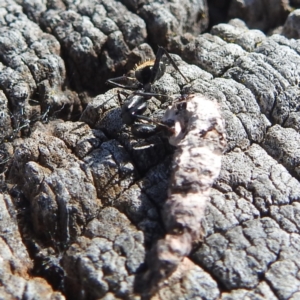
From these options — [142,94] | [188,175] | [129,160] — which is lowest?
[129,160]

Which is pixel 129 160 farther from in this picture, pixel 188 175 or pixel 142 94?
pixel 142 94

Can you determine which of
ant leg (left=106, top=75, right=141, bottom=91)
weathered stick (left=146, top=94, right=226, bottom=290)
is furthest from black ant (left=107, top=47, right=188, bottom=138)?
weathered stick (left=146, top=94, right=226, bottom=290)

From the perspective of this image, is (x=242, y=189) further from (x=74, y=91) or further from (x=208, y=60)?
(x=74, y=91)

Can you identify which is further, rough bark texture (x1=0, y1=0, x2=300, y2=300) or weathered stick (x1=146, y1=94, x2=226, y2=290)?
rough bark texture (x1=0, y1=0, x2=300, y2=300)

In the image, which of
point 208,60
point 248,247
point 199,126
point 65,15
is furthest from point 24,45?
point 248,247

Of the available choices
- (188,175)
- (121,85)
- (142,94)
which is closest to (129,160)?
(188,175)

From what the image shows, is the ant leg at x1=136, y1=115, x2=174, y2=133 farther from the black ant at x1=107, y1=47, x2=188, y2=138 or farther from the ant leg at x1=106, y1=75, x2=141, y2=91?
the ant leg at x1=106, y1=75, x2=141, y2=91
